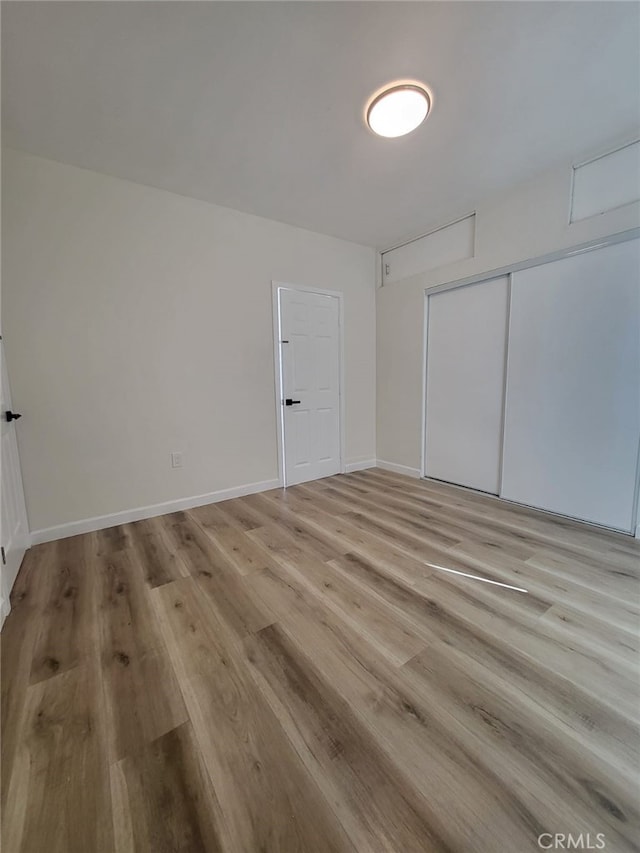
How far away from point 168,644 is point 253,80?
2858 millimetres

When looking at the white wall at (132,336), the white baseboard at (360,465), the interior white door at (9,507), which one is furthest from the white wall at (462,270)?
the interior white door at (9,507)

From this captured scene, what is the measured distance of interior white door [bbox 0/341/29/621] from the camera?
1.67 m

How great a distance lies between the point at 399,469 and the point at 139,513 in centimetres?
284

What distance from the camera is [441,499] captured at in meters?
3.00

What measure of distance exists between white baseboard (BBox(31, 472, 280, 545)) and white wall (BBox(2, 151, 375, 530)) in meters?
0.06

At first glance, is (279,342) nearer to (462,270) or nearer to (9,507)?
(462,270)

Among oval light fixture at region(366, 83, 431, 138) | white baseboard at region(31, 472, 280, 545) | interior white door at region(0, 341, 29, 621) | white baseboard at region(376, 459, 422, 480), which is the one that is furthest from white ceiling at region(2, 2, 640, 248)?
white baseboard at region(376, 459, 422, 480)

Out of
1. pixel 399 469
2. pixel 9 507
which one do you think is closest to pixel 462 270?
pixel 399 469

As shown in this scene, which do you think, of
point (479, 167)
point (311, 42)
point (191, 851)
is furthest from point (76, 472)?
point (479, 167)

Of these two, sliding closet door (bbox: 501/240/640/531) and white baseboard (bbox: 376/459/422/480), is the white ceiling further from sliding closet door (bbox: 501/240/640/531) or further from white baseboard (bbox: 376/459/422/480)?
white baseboard (bbox: 376/459/422/480)

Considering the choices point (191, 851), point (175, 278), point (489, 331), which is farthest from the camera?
point (489, 331)

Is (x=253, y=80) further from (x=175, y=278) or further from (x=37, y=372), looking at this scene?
(x=37, y=372)

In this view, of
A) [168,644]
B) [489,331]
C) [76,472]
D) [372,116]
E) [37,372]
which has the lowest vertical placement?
[168,644]

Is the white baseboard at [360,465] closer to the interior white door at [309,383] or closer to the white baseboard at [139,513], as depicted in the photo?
the interior white door at [309,383]
